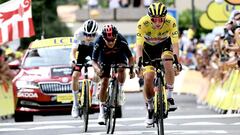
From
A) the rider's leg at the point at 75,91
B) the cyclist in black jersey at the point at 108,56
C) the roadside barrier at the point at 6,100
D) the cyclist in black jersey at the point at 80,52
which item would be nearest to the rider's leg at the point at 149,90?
the cyclist in black jersey at the point at 108,56

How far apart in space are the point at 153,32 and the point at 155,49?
30cm

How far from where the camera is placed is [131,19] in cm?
8744

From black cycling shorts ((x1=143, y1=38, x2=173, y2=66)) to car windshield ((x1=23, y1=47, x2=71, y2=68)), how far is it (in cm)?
627

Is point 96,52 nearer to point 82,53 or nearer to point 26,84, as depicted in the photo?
point 82,53

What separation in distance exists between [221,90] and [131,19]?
62.2 meters

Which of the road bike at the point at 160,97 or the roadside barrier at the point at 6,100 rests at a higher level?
the road bike at the point at 160,97

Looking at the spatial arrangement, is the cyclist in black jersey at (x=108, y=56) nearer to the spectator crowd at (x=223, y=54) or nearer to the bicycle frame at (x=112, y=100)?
the bicycle frame at (x=112, y=100)

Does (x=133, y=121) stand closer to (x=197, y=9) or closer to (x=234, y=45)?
(x=234, y=45)

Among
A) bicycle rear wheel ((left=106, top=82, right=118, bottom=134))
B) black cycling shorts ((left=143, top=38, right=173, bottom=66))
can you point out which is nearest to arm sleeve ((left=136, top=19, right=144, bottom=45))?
black cycling shorts ((left=143, top=38, right=173, bottom=66))

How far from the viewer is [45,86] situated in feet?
70.3

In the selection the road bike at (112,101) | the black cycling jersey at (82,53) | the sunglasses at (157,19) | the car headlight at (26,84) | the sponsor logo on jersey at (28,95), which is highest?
the sunglasses at (157,19)

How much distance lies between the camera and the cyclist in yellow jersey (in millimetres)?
15383

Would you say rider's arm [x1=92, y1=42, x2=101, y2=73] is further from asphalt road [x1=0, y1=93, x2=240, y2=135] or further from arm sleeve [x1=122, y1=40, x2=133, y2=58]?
asphalt road [x1=0, y1=93, x2=240, y2=135]

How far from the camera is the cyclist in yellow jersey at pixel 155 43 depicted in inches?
606
